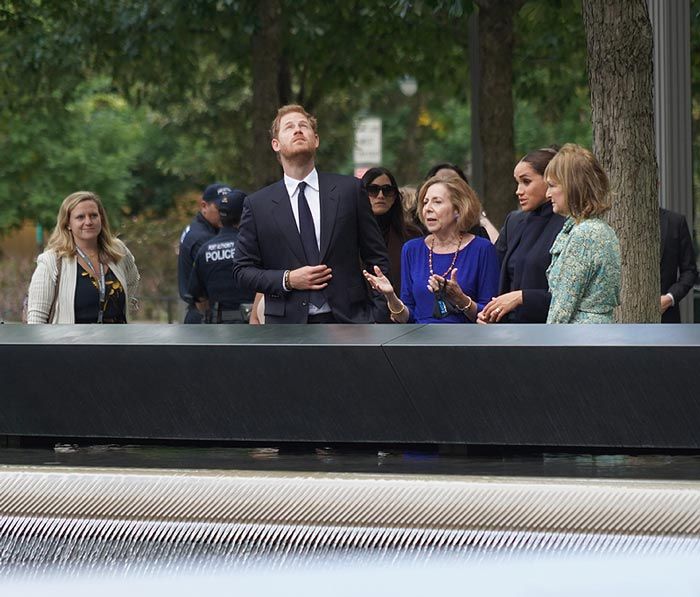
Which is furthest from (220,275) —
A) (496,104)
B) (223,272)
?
(496,104)

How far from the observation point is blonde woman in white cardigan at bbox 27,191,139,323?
766cm

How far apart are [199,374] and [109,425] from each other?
47cm

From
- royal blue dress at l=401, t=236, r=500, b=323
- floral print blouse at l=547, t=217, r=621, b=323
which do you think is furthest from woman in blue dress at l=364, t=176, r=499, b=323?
floral print blouse at l=547, t=217, r=621, b=323

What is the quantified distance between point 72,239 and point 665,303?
3.54m

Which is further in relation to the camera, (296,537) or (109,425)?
(109,425)

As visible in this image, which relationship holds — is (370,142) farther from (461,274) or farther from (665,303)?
(461,274)

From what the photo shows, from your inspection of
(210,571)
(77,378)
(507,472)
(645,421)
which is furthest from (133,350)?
(645,421)

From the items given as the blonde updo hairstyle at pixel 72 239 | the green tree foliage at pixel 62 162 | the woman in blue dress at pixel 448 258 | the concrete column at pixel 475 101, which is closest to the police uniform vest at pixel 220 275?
the blonde updo hairstyle at pixel 72 239

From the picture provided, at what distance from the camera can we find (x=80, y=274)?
7703 millimetres

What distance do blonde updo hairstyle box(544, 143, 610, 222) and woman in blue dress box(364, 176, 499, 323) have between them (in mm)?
824

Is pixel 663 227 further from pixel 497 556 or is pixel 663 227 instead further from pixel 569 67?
pixel 569 67

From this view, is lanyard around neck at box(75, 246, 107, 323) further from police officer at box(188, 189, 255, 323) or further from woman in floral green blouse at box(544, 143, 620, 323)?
woman in floral green blouse at box(544, 143, 620, 323)

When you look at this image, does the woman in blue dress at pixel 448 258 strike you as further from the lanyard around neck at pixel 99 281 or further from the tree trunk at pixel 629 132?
the lanyard around neck at pixel 99 281

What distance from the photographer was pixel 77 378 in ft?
19.1
